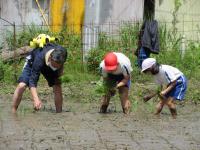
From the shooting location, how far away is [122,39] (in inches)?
582

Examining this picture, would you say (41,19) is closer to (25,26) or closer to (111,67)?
(25,26)

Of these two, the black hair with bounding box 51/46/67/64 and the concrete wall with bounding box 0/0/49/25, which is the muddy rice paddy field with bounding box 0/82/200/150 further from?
the concrete wall with bounding box 0/0/49/25

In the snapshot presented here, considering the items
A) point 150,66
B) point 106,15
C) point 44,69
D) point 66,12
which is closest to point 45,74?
point 44,69

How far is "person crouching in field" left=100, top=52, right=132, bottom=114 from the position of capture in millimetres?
9688

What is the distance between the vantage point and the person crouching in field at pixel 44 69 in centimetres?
920

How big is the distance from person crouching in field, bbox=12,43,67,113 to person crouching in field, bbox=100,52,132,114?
734mm

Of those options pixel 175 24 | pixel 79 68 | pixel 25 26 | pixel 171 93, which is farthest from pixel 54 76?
pixel 175 24

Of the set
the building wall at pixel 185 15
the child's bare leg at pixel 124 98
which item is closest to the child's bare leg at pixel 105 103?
the child's bare leg at pixel 124 98

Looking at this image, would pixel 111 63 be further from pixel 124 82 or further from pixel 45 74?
pixel 45 74

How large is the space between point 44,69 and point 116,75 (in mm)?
1205

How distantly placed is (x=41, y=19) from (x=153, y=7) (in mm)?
3305

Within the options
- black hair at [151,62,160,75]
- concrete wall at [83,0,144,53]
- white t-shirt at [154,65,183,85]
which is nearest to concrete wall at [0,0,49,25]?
concrete wall at [83,0,144,53]

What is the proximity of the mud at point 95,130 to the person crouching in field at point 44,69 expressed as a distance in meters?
0.25

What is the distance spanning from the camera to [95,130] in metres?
7.73
